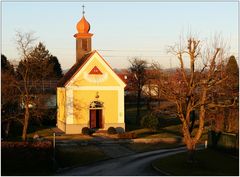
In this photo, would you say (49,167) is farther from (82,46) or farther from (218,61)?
(82,46)

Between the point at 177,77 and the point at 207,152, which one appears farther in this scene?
the point at 177,77

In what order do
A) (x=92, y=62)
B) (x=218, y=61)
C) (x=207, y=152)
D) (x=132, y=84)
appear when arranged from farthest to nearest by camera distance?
1. (x=132, y=84)
2. (x=92, y=62)
3. (x=207, y=152)
4. (x=218, y=61)

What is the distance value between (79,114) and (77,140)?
18.6ft

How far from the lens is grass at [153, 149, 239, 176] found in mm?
24797

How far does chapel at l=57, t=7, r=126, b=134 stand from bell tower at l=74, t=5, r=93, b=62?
505 cm

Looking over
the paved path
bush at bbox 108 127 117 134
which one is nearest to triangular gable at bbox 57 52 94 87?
bush at bbox 108 127 117 134

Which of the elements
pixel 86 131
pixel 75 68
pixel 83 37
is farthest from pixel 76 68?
pixel 86 131

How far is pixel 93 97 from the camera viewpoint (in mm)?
43406

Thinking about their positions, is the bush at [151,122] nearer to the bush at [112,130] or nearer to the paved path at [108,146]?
the bush at [112,130]

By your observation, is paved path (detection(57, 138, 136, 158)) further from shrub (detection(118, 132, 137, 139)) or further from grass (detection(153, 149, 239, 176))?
grass (detection(153, 149, 239, 176))

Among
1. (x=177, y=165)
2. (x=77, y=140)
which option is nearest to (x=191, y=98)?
(x=177, y=165)

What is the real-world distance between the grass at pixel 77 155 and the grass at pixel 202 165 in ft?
16.1

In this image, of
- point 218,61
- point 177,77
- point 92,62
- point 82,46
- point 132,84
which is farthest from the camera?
point 132,84

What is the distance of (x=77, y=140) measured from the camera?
37.7 meters
